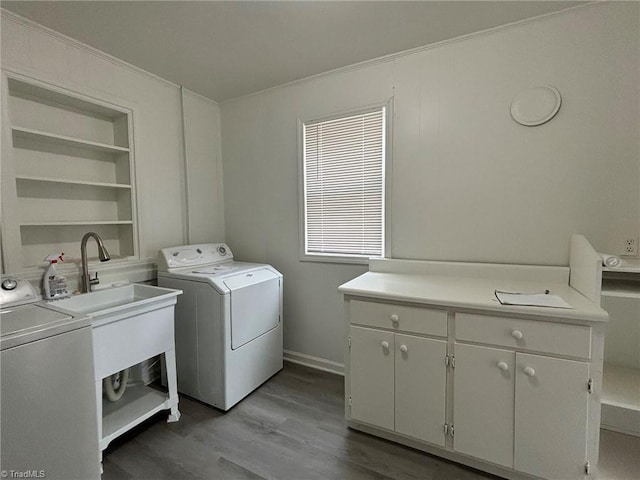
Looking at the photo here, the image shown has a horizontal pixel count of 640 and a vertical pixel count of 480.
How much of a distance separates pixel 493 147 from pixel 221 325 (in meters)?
2.14

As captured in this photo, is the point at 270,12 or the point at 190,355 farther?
the point at 190,355

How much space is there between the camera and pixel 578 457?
1.27 metres

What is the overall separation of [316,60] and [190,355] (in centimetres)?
239

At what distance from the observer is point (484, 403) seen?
1415 millimetres

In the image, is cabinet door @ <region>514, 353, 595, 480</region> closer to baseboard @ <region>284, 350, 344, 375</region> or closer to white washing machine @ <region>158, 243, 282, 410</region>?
baseboard @ <region>284, 350, 344, 375</region>

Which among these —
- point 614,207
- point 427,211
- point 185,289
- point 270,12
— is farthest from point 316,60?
point 614,207

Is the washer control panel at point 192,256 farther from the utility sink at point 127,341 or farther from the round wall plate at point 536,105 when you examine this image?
the round wall plate at point 536,105

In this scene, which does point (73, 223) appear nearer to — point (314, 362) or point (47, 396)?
point (47, 396)

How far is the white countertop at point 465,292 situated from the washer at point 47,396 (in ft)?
4.20

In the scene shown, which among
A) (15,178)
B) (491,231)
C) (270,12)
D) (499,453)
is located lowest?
(499,453)

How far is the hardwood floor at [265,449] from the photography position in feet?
4.85

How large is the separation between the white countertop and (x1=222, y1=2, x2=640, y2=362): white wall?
0.69 feet

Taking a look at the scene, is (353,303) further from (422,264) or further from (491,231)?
(491,231)

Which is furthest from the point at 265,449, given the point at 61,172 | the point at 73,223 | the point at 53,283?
the point at 61,172
